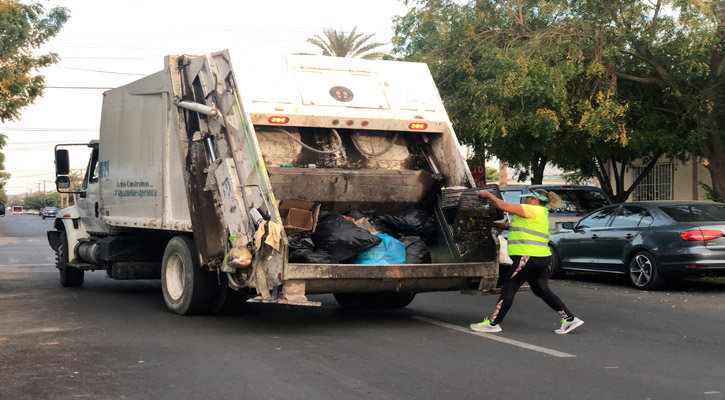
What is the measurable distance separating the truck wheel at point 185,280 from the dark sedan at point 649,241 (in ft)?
20.8

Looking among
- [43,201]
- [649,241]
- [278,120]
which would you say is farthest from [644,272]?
[43,201]

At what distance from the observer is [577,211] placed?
15664 millimetres

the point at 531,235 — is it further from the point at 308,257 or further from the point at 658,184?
the point at 658,184

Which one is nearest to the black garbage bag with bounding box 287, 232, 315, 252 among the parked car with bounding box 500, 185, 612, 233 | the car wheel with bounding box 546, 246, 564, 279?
the car wheel with bounding box 546, 246, 564, 279

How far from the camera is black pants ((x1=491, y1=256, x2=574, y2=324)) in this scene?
26.2ft

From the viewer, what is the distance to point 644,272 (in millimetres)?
12180

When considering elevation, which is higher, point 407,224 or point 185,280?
point 407,224

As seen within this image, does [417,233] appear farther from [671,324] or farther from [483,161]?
[483,161]

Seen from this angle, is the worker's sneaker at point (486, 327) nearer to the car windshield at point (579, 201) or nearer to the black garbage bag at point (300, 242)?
the black garbage bag at point (300, 242)

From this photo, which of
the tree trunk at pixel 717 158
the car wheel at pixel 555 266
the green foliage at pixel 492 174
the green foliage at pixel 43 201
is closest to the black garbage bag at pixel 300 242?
the car wheel at pixel 555 266

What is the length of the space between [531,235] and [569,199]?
807 cm

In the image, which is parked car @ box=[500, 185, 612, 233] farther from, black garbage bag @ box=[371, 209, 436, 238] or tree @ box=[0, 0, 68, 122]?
tree @ box=[0, 0, 68, 122]

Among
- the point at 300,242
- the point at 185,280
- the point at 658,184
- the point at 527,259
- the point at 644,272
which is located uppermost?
the point at 658,184

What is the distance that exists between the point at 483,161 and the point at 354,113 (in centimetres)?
1238
